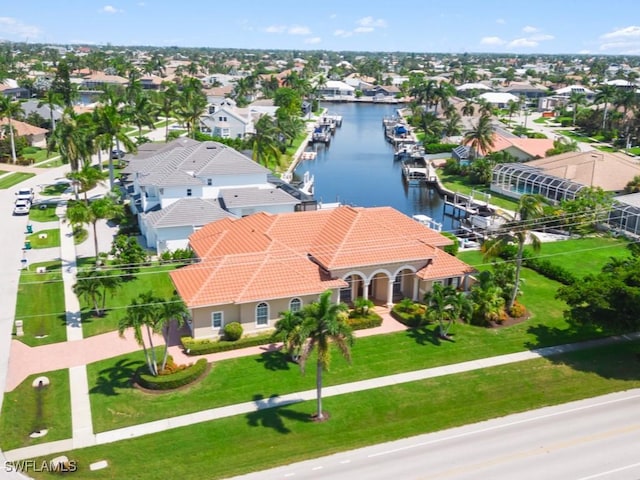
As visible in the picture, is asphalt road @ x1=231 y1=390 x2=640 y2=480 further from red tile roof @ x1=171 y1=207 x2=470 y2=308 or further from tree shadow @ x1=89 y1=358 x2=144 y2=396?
red tile roof @ x1=171 y1=207 x2=470 y2=308

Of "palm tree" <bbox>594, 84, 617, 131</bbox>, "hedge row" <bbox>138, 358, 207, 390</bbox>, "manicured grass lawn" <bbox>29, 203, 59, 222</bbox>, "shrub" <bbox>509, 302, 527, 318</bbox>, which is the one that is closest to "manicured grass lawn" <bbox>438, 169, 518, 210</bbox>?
"shrub" <bbox>509, 302, 527, 318</bbox>

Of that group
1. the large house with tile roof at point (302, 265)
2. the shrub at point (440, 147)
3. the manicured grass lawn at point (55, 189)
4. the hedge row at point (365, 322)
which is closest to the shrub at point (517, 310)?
the large house with tile roof at point (302, 265)

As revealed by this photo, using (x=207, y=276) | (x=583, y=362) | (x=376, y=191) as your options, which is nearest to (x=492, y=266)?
(x=583, y=362)

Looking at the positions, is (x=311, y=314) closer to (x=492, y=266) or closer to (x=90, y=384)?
(x=90, y=384)

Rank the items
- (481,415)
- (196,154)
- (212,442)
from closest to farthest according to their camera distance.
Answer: (212,442), (481,415), (196,154)

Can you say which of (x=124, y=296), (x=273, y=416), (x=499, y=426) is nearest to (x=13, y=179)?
(x=124, y=296)

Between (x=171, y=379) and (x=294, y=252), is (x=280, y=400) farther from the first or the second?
(x=294, y=252)
